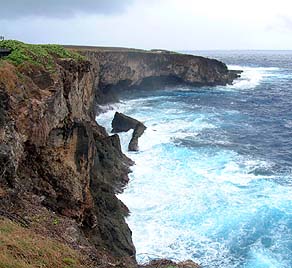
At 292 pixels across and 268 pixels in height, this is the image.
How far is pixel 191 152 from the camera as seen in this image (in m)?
33.2

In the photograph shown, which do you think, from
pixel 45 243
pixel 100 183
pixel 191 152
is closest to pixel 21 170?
pixel 45 243

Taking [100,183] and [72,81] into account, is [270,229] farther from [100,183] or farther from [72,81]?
A: [72,81]

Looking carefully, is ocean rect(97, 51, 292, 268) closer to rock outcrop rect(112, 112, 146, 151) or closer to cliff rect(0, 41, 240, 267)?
rock outcrop rect(112, 112, 146, 151)

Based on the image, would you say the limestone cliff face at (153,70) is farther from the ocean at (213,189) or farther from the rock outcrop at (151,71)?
the ocean at (213,189)

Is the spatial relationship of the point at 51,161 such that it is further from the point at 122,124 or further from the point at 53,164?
the point at 122,124

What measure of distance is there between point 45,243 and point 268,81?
84402 mm

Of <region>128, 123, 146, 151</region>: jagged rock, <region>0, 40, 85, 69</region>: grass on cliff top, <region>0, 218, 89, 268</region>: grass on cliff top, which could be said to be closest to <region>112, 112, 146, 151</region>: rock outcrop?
<region>128, 123, 146, 151</region>: jagged rock

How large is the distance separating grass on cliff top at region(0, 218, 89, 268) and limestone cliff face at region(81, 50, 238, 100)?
158ft

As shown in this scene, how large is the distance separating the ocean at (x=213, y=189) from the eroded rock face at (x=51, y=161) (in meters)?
2.32

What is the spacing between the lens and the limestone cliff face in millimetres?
61562

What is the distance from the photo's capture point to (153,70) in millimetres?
72125

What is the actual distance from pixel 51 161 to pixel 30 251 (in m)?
7.07

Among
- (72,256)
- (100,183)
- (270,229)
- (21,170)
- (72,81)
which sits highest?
(72,81)

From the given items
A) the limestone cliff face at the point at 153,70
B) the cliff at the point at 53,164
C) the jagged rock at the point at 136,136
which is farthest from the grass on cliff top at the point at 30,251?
the limestone cliff face at the point at 153,70
